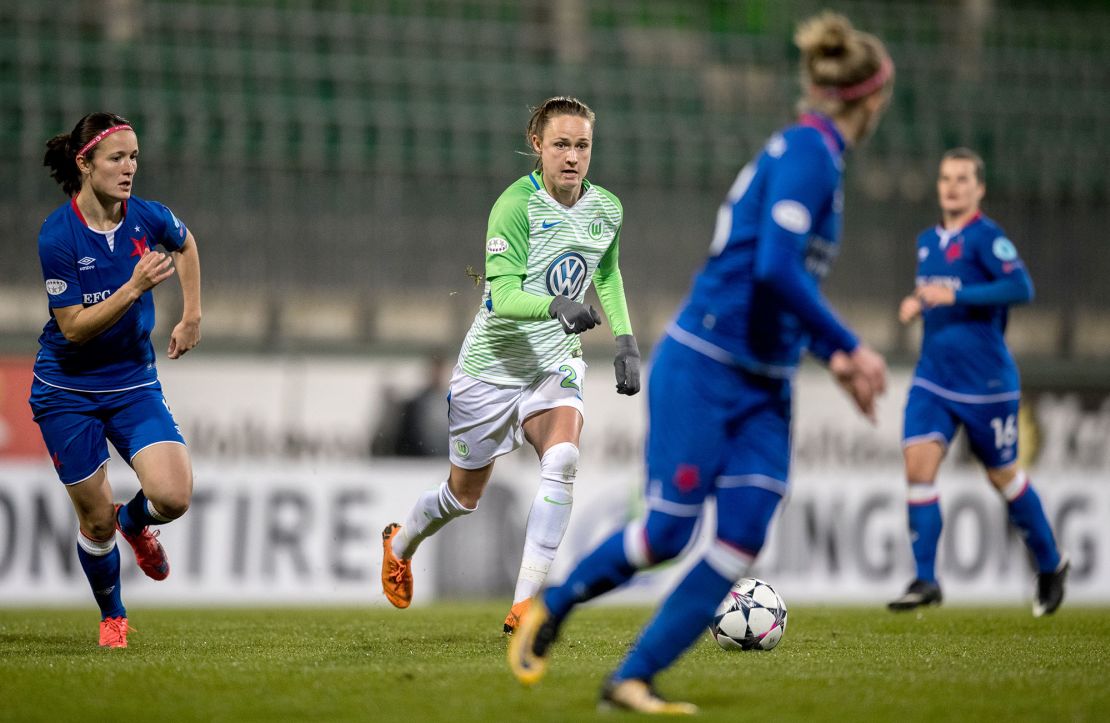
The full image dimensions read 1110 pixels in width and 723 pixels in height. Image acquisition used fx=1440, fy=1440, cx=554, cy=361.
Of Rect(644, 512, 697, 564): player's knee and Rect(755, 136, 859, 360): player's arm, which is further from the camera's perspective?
Rect(644, 512, 697, 564): player's knee

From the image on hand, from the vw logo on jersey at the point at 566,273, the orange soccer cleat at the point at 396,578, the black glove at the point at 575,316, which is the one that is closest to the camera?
the black glove at the point at 575,316

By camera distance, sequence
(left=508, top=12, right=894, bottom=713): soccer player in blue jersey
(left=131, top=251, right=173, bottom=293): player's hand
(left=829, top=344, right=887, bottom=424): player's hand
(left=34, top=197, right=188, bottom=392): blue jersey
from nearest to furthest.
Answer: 1. (left=829, top=344, right=887, bottom=424): player's hand
2. (left=508, top=12, right=894, bottom=713): soccer player in blue jersey
3. (left=131, top=251, right=173, bottom=293): player's hand
4. (left=34, top=197, right=188, bottom=392): blue jersey

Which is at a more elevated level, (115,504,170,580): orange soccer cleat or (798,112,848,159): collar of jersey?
(798,112,848,159): collar of jersey

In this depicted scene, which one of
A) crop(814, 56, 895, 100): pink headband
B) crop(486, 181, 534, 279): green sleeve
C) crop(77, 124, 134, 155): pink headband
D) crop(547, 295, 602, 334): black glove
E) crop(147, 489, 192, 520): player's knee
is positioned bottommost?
crop(147, 489, 192, 520): player's knee

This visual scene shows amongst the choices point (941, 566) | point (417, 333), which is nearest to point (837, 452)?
point (941, 566)

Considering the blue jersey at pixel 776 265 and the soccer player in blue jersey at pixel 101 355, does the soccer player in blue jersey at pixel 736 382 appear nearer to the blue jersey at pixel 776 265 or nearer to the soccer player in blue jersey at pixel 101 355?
the blue jersey at pixel 776 265

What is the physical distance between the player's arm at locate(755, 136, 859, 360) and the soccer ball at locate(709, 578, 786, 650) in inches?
106

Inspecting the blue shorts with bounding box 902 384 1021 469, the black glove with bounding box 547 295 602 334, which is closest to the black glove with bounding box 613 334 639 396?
the black glove with bounding box 547 295 602 334

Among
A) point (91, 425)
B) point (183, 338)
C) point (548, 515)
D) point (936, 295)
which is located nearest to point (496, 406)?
point (548, 515)

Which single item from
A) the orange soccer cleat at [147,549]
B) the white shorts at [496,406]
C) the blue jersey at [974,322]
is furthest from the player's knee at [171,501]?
the blue jersey at [974,322]

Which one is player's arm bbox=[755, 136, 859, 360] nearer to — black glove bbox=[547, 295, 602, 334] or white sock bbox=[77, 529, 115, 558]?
black glove bbox=[547, 295, 602, 334]

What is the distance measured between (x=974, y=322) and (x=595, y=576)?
4111 mm

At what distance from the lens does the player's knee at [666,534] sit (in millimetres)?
4523

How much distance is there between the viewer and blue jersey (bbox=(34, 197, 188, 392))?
6660mm
